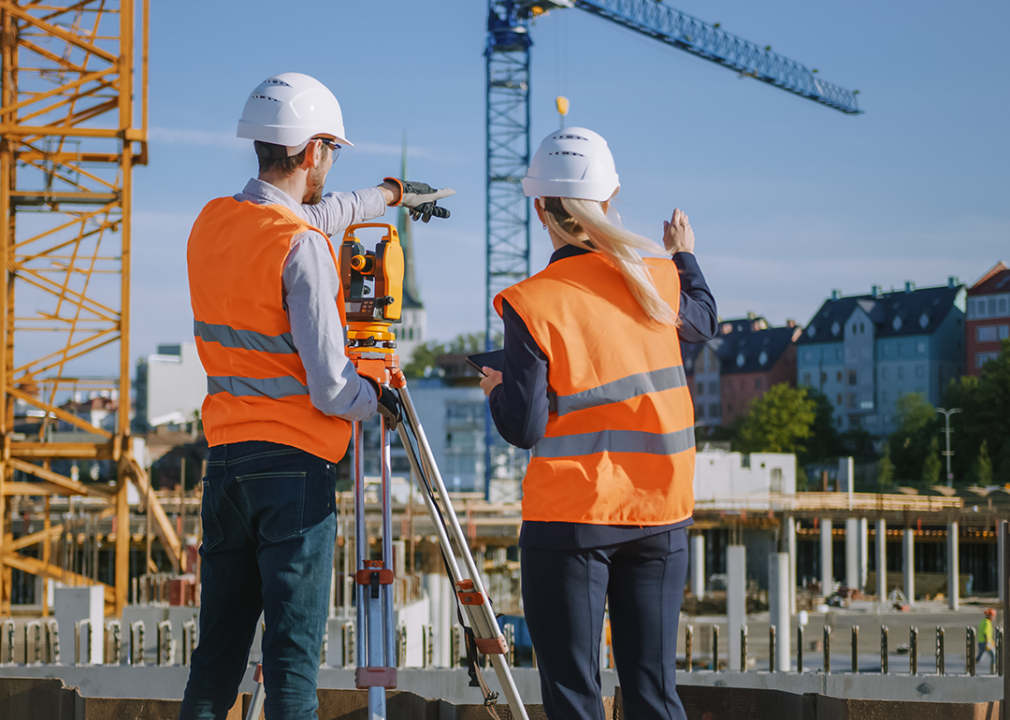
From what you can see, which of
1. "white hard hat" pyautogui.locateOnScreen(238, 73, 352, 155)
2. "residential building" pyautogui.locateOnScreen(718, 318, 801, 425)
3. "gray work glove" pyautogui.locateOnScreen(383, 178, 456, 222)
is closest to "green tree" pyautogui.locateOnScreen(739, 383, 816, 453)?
"residential building" pyautogui.locateOnScreen(718, 318, 801, 425)

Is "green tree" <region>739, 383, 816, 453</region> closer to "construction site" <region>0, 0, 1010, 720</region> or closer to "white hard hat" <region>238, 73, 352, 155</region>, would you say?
"construction site" <region>0, 0, 1010, 720</region>

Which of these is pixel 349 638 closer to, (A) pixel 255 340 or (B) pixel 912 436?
(A) pixel 255 340

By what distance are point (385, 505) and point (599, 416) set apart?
679 mm

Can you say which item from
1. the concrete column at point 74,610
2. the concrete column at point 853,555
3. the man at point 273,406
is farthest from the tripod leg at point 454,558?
the concrete column at point 853,555

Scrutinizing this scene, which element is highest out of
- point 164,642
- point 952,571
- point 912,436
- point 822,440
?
point 912,436

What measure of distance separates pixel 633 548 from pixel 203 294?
112 centimetres

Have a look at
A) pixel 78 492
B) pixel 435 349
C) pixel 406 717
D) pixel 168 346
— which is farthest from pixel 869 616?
pixel 435 349

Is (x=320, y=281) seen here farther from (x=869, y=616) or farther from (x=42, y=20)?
(x=869, y=616)

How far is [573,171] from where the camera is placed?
2.21 metres

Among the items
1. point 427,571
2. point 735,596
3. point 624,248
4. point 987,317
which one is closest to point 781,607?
point 735,596

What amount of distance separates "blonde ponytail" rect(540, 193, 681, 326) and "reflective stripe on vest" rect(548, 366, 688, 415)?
0.46 feet

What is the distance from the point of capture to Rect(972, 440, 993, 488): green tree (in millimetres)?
50281

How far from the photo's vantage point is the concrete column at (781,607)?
16328 mm

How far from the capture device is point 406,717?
3.41 m
